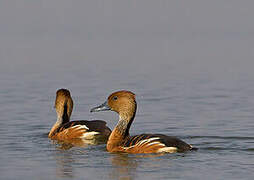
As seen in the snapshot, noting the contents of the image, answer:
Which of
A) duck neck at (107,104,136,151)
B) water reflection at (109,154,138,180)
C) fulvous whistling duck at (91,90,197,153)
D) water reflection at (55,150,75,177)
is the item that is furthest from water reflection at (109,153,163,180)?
water reflection at (55,150,75,177)

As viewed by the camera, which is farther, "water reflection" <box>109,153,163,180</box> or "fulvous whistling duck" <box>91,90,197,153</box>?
"fulvous whistling duck" <box>91,90,197,153</box>

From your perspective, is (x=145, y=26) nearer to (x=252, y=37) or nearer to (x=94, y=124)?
(x=252, y=37)

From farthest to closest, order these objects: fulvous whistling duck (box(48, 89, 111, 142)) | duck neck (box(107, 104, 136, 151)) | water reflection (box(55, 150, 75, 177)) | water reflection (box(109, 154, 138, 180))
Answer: fulvous whistling duck (box(48, 89, 111, 142)), duck neck (box(107, 104, 136, 151)), water reflection (box(55, 150, 75, 177)), water reflection (box(109, 154, 138, 180))

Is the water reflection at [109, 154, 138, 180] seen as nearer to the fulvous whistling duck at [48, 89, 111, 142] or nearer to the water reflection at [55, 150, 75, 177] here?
the water reflection at [55, 150, 75, 177]

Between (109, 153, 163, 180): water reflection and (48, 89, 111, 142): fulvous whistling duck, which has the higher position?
(48, 89, 111, 142): fulvous whistling duck

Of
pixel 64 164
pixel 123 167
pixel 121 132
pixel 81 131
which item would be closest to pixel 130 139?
pixel 121 132

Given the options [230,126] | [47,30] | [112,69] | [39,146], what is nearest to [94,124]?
[39,146]

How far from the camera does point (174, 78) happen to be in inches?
1231

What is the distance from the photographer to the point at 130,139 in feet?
54.6

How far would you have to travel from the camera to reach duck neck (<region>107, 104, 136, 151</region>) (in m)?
16.9

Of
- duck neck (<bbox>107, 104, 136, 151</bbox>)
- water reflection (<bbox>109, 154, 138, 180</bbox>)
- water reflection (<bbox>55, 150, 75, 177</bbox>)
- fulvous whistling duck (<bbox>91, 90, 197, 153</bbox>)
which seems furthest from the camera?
duck neck (<bbox>107, 104, 136, 151</bbox>)

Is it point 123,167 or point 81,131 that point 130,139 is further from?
point 81,131

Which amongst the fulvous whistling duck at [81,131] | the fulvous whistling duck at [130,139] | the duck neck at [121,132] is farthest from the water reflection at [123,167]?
the fulvous whistling duck at [81,131]

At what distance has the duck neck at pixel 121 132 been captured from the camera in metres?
16.9
